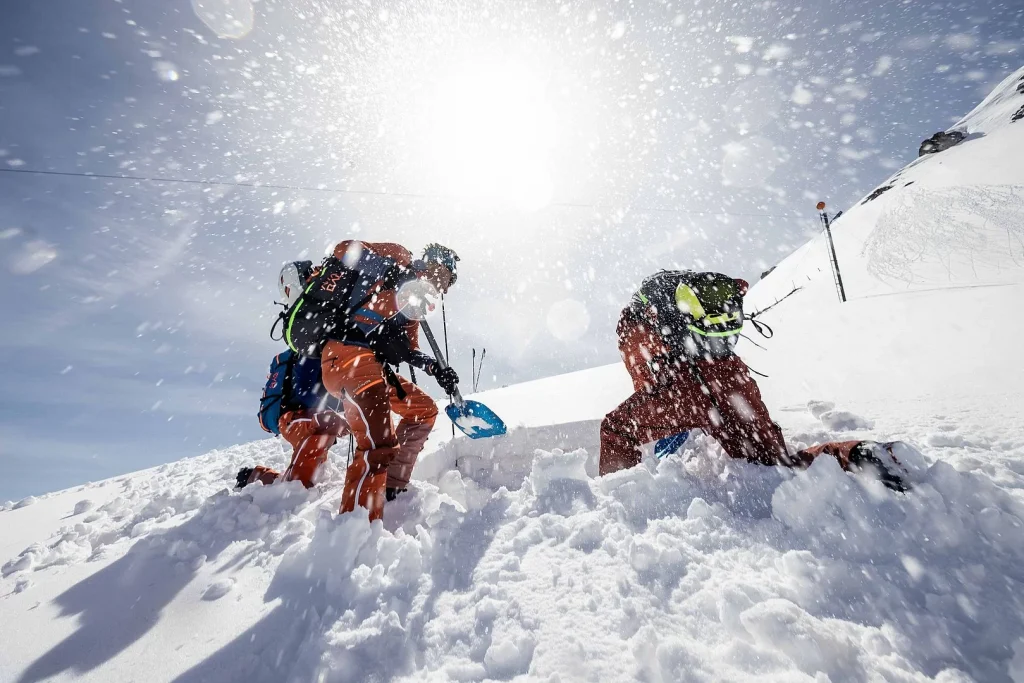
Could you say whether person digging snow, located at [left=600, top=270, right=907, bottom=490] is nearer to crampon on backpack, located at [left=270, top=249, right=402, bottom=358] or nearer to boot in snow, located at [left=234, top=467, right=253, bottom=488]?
crampon on backpack, located at [left=270, top=249, right=402, bottom=358]

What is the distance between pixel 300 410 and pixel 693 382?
11.5ft

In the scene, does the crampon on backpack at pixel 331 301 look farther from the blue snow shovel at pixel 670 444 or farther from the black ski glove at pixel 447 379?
the blue snow shovel at pixel 670 444

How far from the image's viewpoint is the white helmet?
3.51 m

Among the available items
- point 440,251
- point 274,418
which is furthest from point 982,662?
point 274,418

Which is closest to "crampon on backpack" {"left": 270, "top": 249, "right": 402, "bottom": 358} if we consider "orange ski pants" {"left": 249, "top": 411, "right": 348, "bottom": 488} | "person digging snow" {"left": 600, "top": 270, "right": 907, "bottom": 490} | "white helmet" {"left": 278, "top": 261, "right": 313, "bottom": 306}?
"white helmet" {"left": 278, "top": 261, "right": 313, "bottom": 306}

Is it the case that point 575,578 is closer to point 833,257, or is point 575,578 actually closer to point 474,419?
point 474,419

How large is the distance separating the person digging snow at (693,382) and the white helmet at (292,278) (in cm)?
281

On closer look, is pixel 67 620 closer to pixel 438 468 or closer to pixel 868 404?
pixel 438 468

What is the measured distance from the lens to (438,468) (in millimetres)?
3842

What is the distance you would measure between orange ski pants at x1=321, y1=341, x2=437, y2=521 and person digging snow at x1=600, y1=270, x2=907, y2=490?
5.08ft

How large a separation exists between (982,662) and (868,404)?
3807 mm

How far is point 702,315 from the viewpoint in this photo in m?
2.79

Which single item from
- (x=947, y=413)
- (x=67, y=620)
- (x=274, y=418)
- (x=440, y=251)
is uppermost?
(x=440, y=251)

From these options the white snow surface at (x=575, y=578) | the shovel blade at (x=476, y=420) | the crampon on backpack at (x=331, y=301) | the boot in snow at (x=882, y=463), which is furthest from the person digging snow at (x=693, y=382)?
the crampon on backpack at (x=331, y=301)
